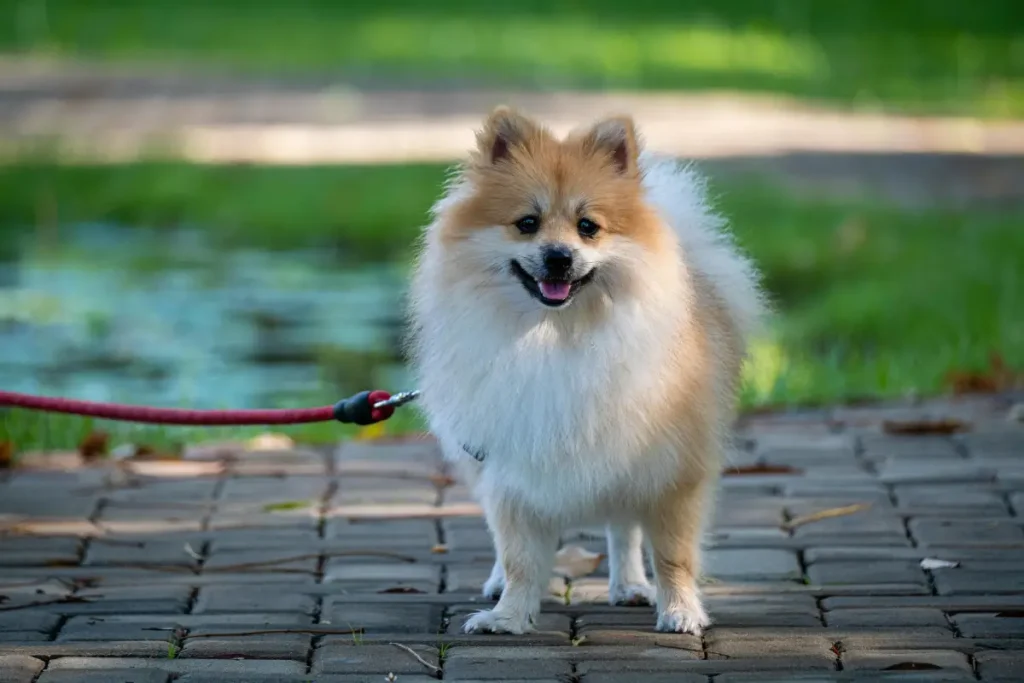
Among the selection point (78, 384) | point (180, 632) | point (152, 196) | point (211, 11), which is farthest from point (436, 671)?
point (211, 11)

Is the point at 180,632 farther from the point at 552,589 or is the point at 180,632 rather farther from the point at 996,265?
the point at 996,265

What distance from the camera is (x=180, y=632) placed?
471 centimetres

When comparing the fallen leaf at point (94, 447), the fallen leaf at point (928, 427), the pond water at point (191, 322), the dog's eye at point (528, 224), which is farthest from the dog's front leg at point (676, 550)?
the pond water at point (191, 322)

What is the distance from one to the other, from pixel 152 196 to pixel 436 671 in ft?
35.3

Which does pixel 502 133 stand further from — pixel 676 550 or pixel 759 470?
pixel 759 470

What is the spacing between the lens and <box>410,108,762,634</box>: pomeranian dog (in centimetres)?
470

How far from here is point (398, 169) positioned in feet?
49.2

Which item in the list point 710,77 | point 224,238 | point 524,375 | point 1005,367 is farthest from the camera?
point 710,77

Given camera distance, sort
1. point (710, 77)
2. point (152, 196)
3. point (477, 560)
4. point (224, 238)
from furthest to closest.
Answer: point (710, 77) < point (152, 196) < point (224, 238) < point (477, 560)

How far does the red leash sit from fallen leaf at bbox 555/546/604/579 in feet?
2.45

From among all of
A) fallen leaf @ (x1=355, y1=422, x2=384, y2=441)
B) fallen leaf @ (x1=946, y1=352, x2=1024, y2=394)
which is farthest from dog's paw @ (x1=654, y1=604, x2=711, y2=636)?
fallen leaf @ (x1=946, y1=352, x2=1024, y2=394)

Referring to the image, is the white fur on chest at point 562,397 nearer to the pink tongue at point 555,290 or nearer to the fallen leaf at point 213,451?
the pink tongue at point 555,290

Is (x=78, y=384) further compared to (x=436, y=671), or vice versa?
(x=78, y=384)

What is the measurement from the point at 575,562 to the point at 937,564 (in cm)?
115
